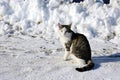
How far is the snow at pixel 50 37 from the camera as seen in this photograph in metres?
7.29

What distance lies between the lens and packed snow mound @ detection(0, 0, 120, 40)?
989 centimetres

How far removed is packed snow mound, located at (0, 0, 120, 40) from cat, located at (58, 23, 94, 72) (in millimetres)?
2022

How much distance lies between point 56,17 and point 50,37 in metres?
0.92

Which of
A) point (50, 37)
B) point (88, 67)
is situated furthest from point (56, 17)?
point (88, 67)

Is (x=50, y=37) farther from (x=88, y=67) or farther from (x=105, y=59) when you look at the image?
(x=88, y=67)

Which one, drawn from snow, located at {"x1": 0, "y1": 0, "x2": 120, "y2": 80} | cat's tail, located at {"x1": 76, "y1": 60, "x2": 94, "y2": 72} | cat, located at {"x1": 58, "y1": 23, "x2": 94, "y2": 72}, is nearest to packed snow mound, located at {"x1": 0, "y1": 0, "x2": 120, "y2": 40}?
snow, located at {"x1": 0, "y1": 0, "x2": 120, "y2": 80}

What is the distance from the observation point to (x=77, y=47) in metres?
7.59

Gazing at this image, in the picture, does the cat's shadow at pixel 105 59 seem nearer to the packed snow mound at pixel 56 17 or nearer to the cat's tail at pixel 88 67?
the cat's tail at pixel 88 67

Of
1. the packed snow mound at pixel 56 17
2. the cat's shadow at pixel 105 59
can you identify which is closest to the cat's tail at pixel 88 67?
the cat's shadow at pixel 105 59

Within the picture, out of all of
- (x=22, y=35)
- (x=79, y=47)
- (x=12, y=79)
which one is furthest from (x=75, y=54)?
(x=22, y=35)

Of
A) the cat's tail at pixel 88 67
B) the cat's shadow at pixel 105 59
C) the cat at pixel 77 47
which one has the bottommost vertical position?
the cat's shadow at pixel 105 59

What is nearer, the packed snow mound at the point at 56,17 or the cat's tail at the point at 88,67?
the cat's tail at the point at 88,67

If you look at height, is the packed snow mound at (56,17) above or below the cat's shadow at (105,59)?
above

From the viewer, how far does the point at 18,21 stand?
415 inches
